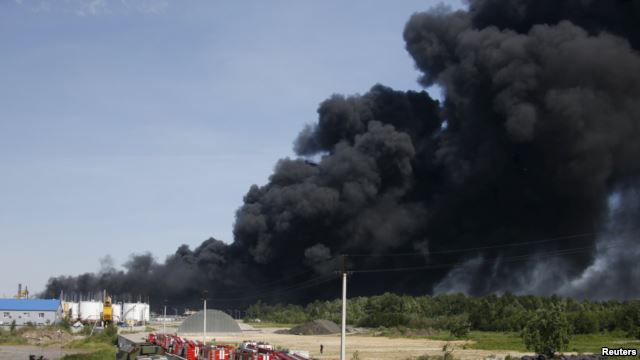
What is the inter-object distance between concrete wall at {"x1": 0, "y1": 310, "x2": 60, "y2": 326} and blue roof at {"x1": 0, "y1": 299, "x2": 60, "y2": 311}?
0.72m

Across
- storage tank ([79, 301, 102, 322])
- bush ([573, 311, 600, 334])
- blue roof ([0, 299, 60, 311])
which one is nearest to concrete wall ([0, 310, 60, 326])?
blue roof ([0, 299, 60, 311])

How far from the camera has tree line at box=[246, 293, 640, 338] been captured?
9206cm

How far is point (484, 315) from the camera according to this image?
116 meters

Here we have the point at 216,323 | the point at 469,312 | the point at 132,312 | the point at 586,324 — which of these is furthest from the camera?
the point at 132,312

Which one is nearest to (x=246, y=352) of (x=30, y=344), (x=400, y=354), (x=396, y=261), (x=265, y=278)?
(x=400, y=354)

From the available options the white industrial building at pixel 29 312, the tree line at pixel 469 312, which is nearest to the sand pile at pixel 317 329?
the tree line at pixel 469 312

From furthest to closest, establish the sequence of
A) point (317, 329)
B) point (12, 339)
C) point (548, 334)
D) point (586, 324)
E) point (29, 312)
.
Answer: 1. point (29, 312)
2. point (317, 329)
3. point (12, 339)
4. point (586, 324)
5. point (548, 334)

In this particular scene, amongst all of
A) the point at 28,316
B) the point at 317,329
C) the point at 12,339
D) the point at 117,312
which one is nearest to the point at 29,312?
the point at 28,316

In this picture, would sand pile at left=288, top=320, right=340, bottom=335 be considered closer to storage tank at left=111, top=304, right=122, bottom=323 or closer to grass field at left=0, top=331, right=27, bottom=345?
grass field at left=0, top=331, right=27, bottom=345

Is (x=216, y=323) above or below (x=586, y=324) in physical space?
below

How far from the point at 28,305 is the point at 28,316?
3019 mm

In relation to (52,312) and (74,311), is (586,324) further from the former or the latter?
(74,311)

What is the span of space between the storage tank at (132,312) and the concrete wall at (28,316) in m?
15.2

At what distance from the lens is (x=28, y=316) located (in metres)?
146
